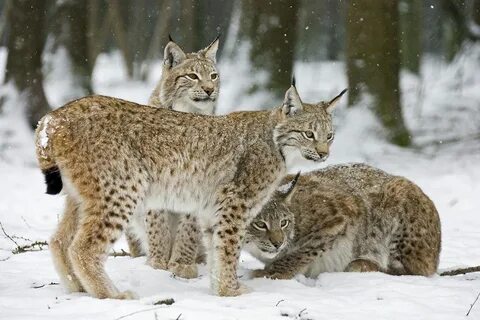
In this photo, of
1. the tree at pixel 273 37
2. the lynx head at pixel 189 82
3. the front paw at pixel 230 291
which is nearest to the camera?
the front paw at pixel 230 291

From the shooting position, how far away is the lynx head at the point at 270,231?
24.2 ft

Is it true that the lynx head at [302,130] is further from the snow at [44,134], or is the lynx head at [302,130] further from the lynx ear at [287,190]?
the snow at [44,134]

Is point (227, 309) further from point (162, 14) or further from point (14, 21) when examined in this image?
point (162, 14)

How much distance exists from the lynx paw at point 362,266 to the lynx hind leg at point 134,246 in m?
1.97

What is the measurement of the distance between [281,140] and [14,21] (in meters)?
9.54

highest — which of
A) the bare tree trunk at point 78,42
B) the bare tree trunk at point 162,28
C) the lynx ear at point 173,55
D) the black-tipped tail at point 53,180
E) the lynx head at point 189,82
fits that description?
the bare tree trunk at point 162,28

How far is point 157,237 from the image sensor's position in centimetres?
802

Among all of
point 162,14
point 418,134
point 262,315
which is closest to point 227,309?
point 262,315

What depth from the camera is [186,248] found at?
26.2 ft

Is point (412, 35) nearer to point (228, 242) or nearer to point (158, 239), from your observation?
point (158, 239)

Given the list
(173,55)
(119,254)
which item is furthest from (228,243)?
(173,55)

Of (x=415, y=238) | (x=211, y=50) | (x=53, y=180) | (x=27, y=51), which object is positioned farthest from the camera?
(x=27, y=51)

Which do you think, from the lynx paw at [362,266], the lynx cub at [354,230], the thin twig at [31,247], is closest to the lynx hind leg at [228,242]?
the lynx cub at [354,230]

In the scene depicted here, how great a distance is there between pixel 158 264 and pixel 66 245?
139cm
